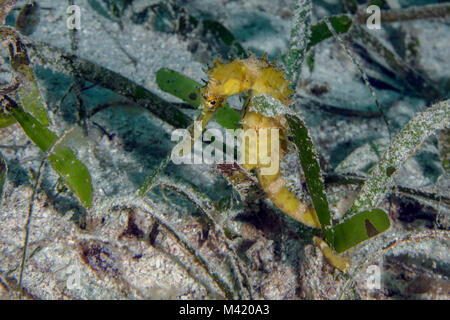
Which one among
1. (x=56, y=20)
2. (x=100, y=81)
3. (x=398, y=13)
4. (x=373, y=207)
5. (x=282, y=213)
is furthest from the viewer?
(x=398, y=13)

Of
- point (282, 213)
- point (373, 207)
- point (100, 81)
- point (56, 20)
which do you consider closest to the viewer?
point (373, 207)

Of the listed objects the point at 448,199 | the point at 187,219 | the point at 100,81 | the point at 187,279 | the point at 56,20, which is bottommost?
the point at 187,279

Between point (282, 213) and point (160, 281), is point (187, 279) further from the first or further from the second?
point (282, 213)

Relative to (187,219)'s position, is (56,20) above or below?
above

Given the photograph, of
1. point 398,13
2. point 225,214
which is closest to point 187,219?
point 225,214
